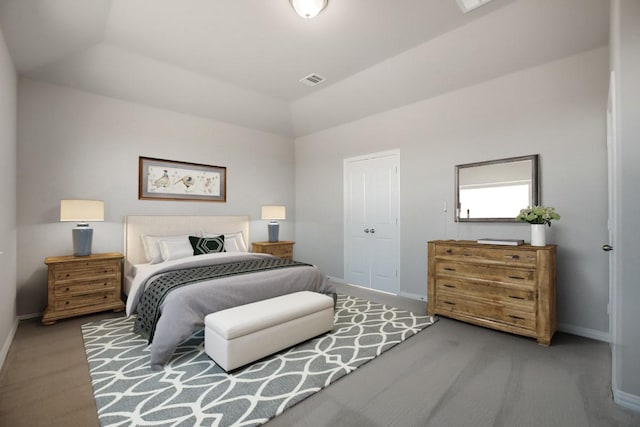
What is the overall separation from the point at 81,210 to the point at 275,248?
2.69 m

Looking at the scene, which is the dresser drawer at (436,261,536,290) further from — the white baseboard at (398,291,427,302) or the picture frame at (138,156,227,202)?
the picture frame at (138,156,227,202)

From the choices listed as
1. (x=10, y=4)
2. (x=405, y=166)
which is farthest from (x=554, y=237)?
(x=10, y=4)

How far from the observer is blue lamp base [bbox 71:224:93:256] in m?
3.33

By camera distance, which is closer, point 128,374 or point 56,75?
point 128,374

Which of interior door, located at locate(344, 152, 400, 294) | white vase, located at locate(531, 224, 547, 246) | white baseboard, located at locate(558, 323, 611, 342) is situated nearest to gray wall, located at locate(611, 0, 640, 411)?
white vase, located at locate(531, 224, 547, 246)

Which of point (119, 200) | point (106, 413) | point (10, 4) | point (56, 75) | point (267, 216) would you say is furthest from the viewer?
point (267, 216)

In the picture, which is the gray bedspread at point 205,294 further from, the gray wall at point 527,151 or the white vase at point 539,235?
the white vase at point 539,235

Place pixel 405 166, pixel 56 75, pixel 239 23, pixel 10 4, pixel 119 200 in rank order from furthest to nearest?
pixel 405 166, pixel 119 200, pixel 56 75, pixel 239 23, pixel 10 4

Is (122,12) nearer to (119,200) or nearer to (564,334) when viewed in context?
(119,200)

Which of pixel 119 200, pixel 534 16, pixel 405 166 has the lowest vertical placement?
pixel 119 200

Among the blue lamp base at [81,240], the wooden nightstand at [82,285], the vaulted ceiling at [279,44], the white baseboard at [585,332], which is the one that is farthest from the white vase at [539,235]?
the blue lamp base at [81,240]

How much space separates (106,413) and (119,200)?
2.92 meters

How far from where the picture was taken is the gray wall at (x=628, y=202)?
1726 millimetres

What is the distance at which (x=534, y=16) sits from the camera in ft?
8.76
